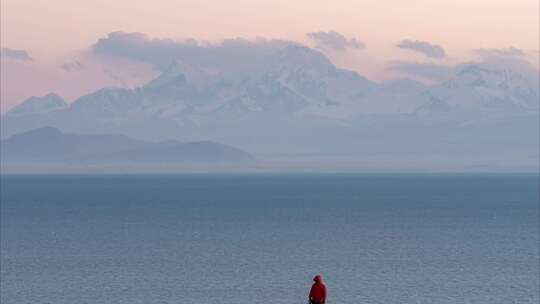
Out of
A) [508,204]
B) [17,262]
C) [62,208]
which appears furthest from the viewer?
[508,204]

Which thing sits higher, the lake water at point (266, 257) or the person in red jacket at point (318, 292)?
the person in red jacket at point (318, 292)

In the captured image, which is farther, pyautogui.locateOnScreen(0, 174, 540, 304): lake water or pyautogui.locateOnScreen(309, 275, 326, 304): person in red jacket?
pyautogui.locateOnScreen(0, 174, 540, 304): lake water

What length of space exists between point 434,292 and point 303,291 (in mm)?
8628

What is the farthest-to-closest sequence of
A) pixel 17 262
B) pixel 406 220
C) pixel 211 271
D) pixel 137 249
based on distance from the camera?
pixel 406 220
pixel 137 249
pixel 17 262
pixel 211 271

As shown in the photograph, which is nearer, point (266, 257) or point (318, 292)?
point (318, 292)

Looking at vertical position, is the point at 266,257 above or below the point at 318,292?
below

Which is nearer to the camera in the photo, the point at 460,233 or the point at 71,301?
the point at 71,301

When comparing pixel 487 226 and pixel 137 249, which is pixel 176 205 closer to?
pixel 487 226

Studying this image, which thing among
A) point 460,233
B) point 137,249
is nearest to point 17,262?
point 137,249

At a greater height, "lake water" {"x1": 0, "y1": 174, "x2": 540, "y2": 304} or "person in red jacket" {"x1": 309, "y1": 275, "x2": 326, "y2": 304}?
"person in red jacket" {"x1": 309, "y1": 275, "x2": 326, "y2": 304}

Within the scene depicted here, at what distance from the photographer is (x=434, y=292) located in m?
76.3

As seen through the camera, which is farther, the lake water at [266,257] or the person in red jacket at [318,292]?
the lake water at [266,257]

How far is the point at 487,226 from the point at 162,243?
44.1 m

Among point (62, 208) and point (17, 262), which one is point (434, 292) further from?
point (62, 208)
